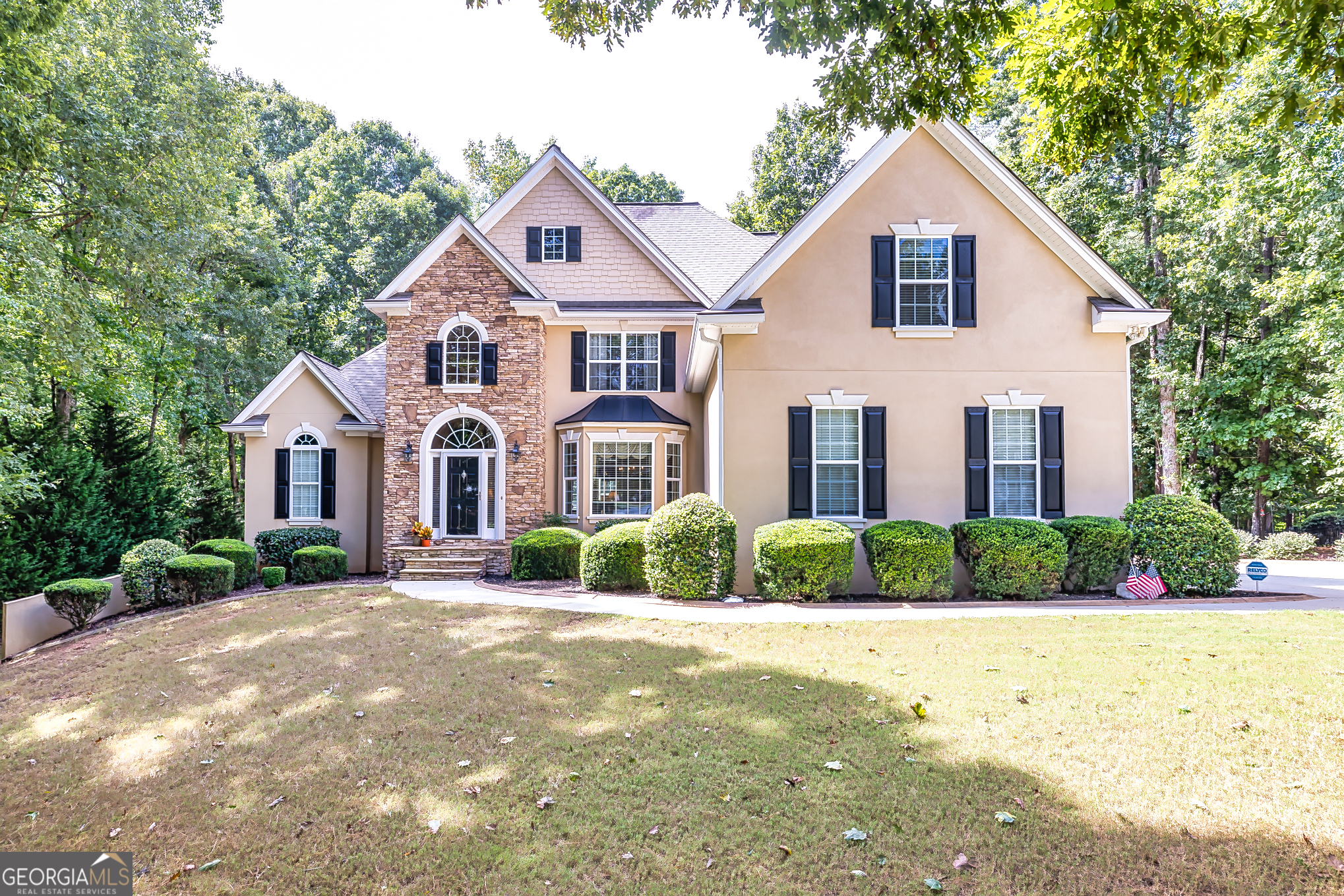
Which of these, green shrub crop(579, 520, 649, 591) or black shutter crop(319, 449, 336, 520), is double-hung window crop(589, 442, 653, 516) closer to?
green shrub crop(579, 520, 649, 591)

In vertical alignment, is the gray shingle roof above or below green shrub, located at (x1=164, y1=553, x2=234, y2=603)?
above

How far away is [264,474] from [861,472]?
13.6 metres

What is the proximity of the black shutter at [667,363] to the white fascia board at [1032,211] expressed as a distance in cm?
684

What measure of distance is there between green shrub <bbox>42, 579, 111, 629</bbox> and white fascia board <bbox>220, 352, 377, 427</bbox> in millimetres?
5493

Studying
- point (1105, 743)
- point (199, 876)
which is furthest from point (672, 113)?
point (199, 876)

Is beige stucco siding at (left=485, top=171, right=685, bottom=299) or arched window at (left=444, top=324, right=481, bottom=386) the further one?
beige stucco siding at (left=485, top=171, right=685, bottom=299)

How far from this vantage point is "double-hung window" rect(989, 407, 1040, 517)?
425 inches

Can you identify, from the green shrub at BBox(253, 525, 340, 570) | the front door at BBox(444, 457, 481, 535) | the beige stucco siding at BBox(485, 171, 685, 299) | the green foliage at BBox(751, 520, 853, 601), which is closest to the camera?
the green foliage at BBox(751, 520, 853, 601)

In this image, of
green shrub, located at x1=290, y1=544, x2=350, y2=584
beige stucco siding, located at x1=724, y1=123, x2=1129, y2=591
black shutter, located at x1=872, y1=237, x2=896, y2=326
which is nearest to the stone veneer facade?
green shrub, located at x1=290, y1=544, x2=350, y2=584

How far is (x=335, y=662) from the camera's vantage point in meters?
6.74

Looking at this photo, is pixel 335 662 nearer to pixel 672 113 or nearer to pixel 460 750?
pixel 460 750

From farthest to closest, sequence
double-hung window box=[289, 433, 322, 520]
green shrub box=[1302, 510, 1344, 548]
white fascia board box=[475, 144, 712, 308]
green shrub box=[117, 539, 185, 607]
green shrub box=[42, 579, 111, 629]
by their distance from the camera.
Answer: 1. green shrub box=[1302, 510, 1344, 548]
2. white fascia board box=[475, 144, 712, 308]
3. double-hung window box=[289, 433, 322, 520]
4. green shrub box=[117, 539, 185, 607]
5. green shrub box=[42, 579, 111, 629]

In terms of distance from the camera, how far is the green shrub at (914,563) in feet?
31.4

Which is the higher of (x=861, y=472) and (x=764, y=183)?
(x=764, y=183)
